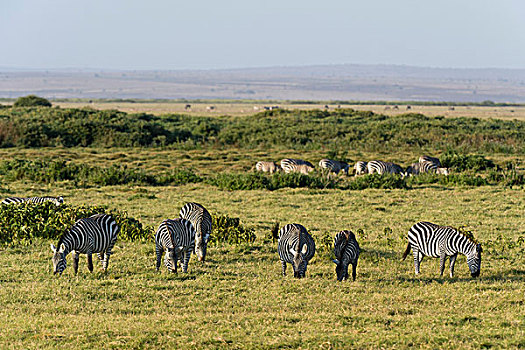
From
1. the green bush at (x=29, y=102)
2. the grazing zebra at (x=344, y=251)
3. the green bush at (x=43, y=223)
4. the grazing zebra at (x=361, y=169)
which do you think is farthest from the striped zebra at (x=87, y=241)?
the green bush at (x=29, y=102)

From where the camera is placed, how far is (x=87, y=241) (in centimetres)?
1134

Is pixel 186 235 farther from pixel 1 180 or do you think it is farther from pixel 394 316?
pixel 1 180

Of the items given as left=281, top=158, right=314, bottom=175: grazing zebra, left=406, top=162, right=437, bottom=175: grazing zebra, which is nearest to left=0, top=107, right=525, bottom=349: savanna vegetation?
left=406, top=162, right=437, bottom=175: grazing zebra

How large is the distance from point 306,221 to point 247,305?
28.4 ft

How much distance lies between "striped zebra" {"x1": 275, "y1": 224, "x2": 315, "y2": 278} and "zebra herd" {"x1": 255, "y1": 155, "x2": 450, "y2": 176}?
16.7 m

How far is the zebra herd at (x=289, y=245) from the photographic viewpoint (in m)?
11.1

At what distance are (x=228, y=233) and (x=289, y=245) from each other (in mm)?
4156

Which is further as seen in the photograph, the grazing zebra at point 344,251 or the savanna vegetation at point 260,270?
the grazing zebra at point 344,251

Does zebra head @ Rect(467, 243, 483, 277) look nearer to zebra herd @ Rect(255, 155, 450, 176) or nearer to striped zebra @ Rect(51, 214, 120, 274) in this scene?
striped zebra @ Rect(51, 214, 120, 274)

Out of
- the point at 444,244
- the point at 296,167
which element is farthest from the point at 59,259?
the point at 296,167

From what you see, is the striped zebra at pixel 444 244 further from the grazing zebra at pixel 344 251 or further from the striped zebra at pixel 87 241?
the striped zebra at pixel 87 241

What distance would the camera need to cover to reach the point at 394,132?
49.7 meters

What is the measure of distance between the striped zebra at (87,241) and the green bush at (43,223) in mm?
2988

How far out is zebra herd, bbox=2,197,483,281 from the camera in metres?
11.1
